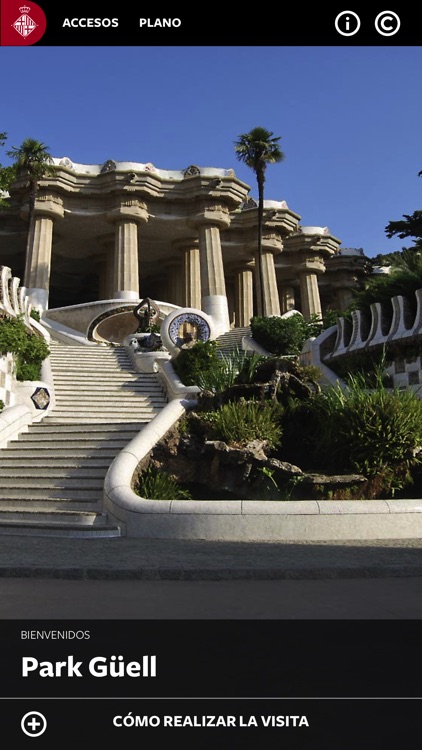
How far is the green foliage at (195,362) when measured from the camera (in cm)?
1858

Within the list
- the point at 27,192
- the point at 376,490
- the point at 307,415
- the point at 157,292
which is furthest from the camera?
the point at 157,292

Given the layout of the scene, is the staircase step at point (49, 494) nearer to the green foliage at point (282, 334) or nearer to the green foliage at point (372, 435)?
the green foliage at point (372, 435)

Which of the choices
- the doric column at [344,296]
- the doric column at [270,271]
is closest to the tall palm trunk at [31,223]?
the doric column at [270,271]

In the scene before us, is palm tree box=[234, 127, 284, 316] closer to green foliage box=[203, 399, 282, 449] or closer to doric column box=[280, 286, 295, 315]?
doric column box=[280, 286, 295, 315]

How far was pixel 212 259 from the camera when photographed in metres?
43.5

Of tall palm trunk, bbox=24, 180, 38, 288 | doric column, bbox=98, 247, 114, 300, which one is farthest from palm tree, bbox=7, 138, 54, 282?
doric column, bbox=98, 247, 114, 300

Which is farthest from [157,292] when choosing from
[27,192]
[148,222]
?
[27,192]

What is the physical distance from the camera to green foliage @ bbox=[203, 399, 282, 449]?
11.4 m

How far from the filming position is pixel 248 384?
42.1 ft
